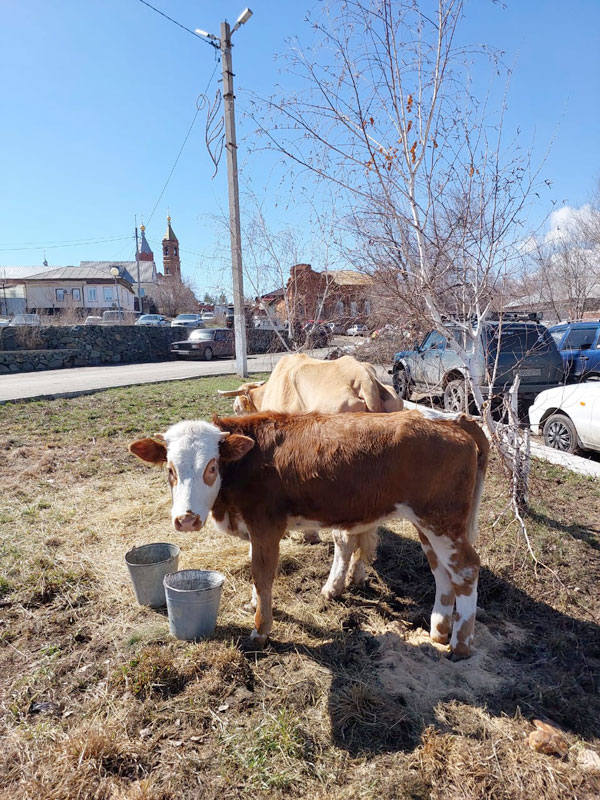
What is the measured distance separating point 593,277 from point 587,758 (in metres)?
33.8

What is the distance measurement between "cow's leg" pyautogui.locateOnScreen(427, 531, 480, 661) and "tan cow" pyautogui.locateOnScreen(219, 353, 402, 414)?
1315 millimetres

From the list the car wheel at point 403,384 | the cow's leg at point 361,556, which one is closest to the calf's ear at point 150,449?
the cow's leg at point 361,556

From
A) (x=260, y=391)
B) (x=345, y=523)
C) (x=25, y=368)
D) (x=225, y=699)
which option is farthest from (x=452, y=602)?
(x=25, y=368)

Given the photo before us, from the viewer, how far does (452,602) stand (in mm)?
3662

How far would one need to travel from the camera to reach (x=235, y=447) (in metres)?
3.37

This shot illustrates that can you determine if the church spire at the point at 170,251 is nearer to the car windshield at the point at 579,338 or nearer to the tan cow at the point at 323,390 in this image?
the car windshield at the point at 579,338

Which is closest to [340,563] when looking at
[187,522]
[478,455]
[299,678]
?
[299,678]

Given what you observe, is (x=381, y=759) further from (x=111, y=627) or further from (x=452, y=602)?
(x=111, y=627)

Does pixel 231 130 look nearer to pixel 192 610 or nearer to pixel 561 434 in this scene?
pixel 561 434

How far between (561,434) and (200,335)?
71.4 feet

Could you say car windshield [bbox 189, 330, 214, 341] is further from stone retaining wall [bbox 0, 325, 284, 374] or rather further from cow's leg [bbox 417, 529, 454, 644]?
cow's leg [bbox 417, 529, 454, 644]

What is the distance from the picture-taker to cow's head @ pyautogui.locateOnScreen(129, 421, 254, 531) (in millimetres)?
3152

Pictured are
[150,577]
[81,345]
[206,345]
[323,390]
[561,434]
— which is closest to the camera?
[150,577]

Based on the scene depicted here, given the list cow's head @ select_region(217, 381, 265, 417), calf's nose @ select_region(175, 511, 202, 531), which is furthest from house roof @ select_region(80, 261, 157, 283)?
calf's nose @ select_region(175, 511, 202, 531)
